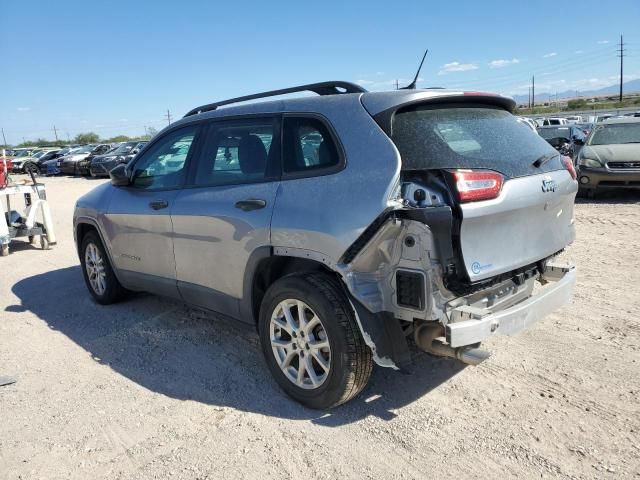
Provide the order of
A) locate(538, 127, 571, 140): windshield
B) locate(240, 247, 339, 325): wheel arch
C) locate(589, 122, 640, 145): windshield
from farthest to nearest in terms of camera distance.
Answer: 1. locate(538, 127, 571, 140): windshield
2. locate(589, 122, 640, 145): windshield
3. locate(240, 247, 339, 325): wheel arch

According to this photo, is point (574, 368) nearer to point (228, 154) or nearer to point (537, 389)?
point (537, 389)

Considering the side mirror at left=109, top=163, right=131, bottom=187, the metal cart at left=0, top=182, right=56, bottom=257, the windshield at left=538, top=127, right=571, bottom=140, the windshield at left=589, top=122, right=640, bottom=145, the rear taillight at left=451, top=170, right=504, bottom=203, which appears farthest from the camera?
the windshield at left=538, top=127, right=571, bottom=140

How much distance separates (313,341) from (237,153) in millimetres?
1532

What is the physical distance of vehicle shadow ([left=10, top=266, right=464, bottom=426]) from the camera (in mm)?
3449

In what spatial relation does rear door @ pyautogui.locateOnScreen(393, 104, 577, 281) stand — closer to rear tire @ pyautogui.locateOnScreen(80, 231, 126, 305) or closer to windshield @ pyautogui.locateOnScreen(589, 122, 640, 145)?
rear tire @ pyautogui.locateOnScreen(80, 231, 126, 305)

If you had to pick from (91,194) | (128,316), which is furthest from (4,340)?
(91,194)

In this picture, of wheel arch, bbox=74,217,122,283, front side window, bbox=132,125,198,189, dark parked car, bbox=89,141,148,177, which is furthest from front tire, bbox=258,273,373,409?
dark parked car, bbox=89,141,148,177

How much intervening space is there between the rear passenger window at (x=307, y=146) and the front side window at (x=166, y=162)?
1159 millimetres

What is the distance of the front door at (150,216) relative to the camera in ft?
14.5

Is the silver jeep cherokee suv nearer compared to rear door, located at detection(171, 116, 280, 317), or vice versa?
the silver jeep cherokee suv

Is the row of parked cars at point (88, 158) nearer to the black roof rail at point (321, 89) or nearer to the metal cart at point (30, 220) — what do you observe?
Answer: the metal cart at point (30, 220)

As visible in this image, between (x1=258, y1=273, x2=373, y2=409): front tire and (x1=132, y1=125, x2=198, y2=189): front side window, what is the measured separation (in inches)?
61.5

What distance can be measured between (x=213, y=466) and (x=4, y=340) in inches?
121

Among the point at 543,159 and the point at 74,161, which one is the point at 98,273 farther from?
the point at 74,161
